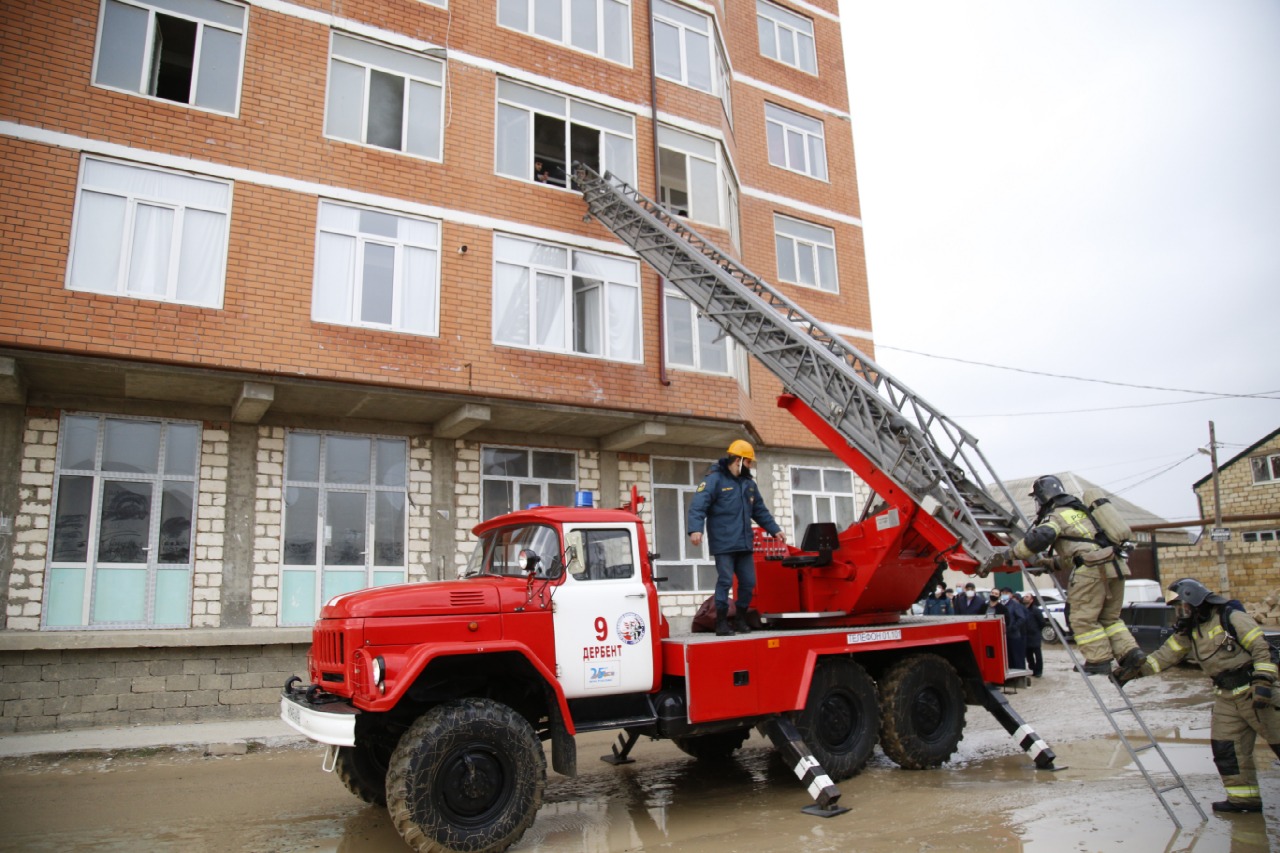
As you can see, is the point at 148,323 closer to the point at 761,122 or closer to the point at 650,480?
the point at 650,480

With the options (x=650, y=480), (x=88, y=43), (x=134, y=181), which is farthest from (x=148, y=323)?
(x=650, y=480)

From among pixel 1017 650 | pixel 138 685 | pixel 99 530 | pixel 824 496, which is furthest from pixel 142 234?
pixel 1017 650

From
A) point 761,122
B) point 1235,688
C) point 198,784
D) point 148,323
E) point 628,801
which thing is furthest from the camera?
point 761,122

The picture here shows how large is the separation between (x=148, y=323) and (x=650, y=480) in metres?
8.56

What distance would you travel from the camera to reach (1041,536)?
21.8 feet

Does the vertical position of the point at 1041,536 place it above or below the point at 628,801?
above

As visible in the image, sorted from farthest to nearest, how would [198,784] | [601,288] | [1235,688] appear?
[601,288] < [198,784] < [1235,688]

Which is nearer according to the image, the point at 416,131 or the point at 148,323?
the point at 148,323

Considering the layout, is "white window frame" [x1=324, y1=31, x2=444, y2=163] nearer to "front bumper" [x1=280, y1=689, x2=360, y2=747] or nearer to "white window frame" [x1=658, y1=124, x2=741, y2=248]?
"white window frame" [x1=658, y1=124, x2=741, y2=248]

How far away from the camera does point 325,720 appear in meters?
5.61

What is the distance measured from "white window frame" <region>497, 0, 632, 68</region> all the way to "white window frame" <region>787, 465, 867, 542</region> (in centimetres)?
933

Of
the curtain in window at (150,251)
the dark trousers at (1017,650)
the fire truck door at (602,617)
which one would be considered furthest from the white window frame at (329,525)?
the dark trousers at (1017,650)

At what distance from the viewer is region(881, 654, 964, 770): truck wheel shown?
7.95 m

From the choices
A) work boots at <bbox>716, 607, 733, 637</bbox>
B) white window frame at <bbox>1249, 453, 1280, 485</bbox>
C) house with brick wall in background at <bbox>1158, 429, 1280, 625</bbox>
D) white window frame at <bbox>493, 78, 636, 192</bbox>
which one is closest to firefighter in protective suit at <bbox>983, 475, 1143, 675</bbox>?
work boots at <bbox>716, 607, 733, 637</bbox>
